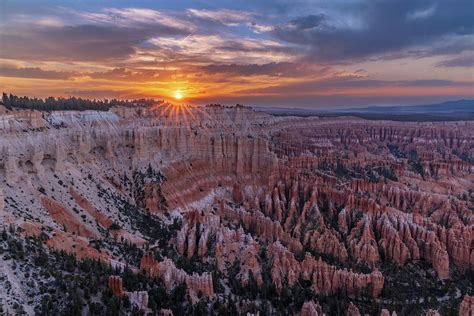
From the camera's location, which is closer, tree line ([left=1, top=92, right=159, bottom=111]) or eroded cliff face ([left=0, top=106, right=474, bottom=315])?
eroded cliff face ([left=0, top=106, right=474, bottom=315])

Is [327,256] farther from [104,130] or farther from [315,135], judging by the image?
[315,135]

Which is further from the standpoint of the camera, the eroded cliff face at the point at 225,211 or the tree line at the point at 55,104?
the tree line at the point at 55,104

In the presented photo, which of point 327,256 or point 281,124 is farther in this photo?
point 281,124

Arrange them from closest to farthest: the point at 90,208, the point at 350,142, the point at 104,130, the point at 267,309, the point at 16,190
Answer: the point at 267,309, the point at 16,190, the point at 90,208, the point at 104,130, the point at 350,142

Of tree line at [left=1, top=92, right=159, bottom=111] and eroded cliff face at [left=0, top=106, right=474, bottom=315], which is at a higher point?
tree line at [left=1, top=92, right=159, bottom=111]

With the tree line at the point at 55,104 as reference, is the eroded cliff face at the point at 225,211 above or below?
below

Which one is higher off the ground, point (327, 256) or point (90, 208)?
point (90, 208)

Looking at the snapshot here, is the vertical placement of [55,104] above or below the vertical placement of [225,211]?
above

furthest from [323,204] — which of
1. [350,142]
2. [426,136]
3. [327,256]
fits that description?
[426,136]
